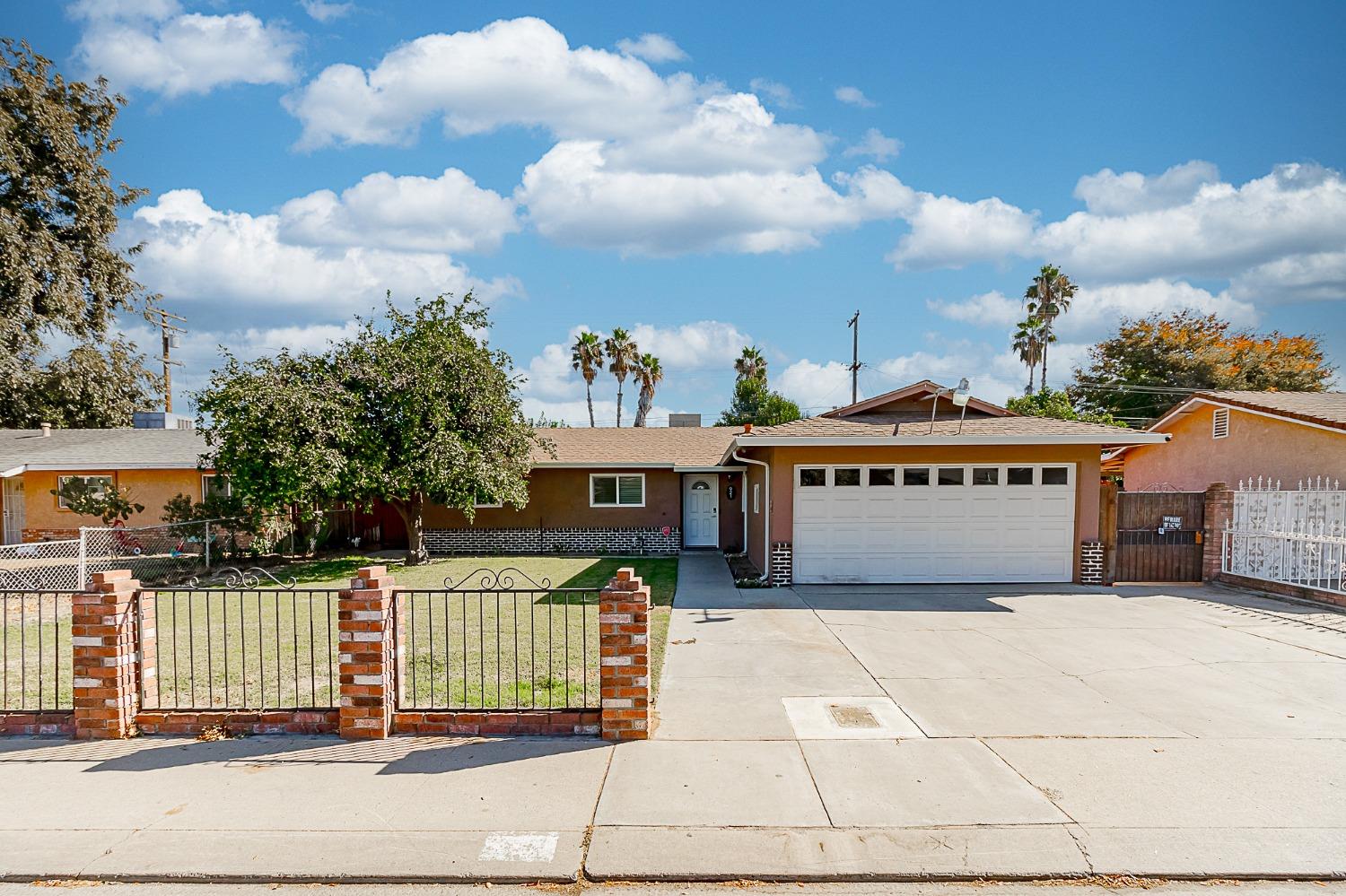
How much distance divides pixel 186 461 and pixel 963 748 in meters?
19.3

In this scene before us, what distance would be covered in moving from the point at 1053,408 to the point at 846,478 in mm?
18347

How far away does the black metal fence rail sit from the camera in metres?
5.95

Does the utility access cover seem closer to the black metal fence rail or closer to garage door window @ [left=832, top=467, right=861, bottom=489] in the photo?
the black metal fence rail

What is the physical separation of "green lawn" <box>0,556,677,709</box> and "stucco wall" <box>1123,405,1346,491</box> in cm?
1300

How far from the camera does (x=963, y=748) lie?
212 inches

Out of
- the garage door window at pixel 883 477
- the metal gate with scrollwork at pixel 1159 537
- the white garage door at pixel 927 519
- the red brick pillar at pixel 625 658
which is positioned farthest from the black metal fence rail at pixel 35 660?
the metal gate with scrollwork at pixel 1159 537

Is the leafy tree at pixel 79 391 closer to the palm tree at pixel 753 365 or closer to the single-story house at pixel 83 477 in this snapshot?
the single-story house at pixel 83 477

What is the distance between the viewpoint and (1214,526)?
13234 mm

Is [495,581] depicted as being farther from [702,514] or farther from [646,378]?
[646,378]

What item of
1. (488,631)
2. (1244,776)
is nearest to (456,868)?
(1244,776)

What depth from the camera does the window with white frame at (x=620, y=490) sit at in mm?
19688

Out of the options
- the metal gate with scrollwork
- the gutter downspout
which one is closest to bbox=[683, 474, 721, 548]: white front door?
the gutter downspout

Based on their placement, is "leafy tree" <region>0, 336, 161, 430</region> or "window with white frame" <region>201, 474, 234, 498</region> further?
"leafy tree" <region>0, 336, 161, 430</region>

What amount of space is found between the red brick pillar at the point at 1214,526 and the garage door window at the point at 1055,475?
259cm
